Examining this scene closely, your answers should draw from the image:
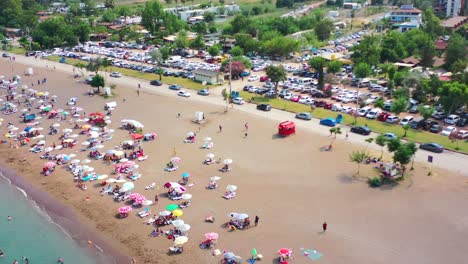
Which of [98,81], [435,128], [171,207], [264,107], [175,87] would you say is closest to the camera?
[171,207]

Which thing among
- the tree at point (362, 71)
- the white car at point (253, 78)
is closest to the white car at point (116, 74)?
the white car at point (253, 78)

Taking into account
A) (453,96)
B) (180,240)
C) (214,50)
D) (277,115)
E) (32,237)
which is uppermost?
(214,50)

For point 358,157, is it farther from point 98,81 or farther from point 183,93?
point 98,81

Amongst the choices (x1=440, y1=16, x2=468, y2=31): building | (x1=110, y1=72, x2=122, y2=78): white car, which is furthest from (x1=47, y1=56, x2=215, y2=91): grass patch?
(x1=440, y1=16, x2=468, y2=31): building

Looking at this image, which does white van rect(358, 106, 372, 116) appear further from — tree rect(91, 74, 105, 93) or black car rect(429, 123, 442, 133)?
tree rect(91, 74, 105, 93)

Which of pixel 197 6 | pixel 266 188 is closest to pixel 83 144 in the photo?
pixel 266 188

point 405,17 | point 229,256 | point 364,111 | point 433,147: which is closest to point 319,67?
point 364,111

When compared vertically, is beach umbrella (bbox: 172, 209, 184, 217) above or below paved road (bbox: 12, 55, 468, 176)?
below
